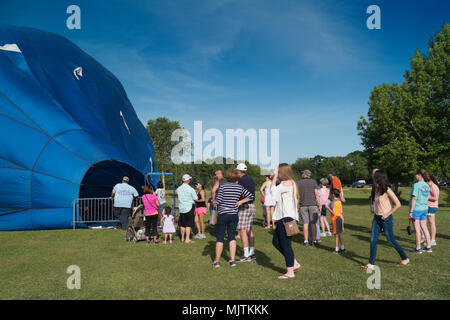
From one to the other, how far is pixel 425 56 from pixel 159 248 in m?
33.3

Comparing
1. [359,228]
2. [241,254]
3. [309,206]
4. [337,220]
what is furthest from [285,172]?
[359,228]

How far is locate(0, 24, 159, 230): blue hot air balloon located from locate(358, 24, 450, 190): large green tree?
23783mm

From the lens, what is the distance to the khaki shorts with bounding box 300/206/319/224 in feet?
30.4

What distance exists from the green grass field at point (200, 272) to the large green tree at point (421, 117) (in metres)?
20.7

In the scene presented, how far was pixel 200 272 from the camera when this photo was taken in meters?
6.52

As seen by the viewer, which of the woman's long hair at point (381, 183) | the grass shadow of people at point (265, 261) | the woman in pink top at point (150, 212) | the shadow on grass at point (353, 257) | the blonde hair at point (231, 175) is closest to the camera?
the woman's long hair at point (381, 183)

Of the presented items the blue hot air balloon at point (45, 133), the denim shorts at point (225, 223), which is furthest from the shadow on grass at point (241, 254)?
the blue hot air balloon at point (45, 133)

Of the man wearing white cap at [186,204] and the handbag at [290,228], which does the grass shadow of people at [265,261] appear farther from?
the man wearing white cap at [186,204]

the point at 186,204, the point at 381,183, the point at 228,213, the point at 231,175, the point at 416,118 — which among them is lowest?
the point at 186,204

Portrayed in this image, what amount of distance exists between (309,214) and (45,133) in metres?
10.3

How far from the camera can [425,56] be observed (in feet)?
105

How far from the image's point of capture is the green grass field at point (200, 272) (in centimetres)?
523

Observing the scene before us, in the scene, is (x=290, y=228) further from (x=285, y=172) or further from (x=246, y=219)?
(x=246, y=219)
